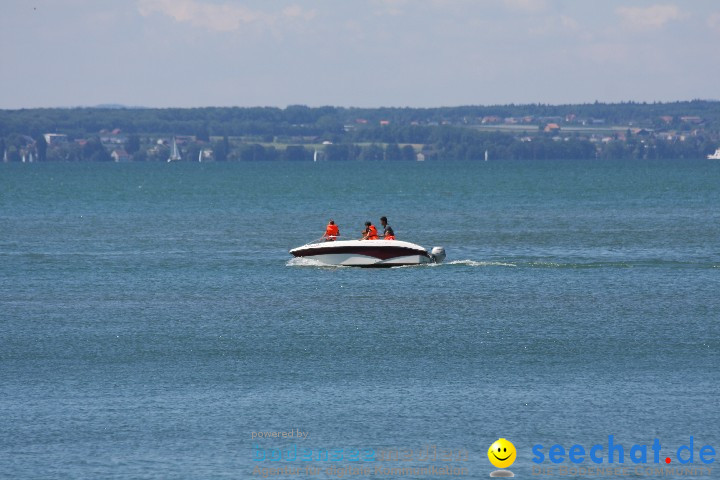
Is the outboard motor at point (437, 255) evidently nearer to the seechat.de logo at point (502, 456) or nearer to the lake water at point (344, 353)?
the lake water at point (344, 353)

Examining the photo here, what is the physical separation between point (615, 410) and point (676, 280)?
20.5 m

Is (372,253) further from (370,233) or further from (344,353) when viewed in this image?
(344,353)

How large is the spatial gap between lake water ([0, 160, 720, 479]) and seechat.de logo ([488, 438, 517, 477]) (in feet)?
0.68

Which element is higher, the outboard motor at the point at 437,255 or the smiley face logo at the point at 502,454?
the smiley face logo at the point at 502,454

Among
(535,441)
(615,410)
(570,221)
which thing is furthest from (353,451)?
(570,221)

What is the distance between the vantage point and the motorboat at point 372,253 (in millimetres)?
46250

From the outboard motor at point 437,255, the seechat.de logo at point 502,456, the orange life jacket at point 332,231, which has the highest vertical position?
the orange life jacket at point 332,231

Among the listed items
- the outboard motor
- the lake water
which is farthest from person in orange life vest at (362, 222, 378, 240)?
the outboard motor

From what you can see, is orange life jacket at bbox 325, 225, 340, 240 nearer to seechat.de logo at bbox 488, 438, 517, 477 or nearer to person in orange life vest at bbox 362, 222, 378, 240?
person in orange life vest at bbox 362, 222, 378, 240

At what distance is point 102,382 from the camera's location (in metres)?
25.4

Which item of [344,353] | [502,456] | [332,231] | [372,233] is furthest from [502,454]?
[332,231]

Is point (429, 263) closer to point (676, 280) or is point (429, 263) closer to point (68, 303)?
point (676, 280)

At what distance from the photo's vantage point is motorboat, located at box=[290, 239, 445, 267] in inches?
1821

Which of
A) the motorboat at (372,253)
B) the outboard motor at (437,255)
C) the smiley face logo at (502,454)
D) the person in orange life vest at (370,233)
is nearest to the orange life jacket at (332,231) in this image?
the motorboat at (372,253)
